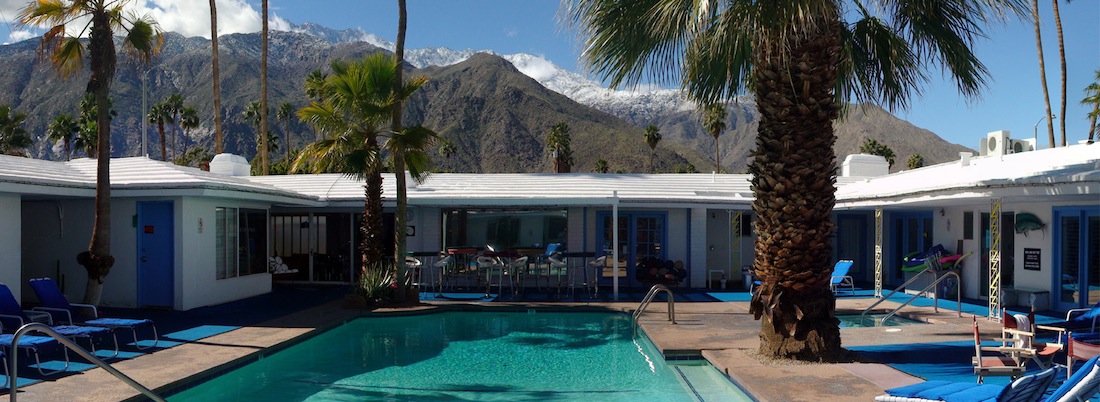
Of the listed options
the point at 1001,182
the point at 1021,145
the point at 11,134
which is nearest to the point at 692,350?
the point at 1001,182

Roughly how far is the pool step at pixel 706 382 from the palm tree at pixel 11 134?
41814 mm

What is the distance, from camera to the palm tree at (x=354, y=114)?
13.8 m

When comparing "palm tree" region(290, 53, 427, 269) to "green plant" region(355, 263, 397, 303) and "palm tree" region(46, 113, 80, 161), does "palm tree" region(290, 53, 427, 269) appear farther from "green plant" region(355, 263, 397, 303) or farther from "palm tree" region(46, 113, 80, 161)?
"palm tree" region(46, 113, 80, 161)

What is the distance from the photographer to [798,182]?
838 cm

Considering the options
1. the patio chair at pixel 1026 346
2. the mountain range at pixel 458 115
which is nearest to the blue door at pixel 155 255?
the patio chair at pixel 1026 346

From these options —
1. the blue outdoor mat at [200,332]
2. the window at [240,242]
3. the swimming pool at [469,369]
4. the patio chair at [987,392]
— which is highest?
the window at [240,242]

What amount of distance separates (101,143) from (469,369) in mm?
6831

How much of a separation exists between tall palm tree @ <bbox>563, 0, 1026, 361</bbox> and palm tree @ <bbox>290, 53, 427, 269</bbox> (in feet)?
19.8

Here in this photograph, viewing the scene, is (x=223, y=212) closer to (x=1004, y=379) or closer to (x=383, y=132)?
(x=383, y=132)

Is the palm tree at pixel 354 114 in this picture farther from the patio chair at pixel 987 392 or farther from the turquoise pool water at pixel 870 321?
the patio chair at pixel 987 392

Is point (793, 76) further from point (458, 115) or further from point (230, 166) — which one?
point (458, 115)

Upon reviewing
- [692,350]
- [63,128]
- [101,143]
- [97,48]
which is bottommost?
[692,350]

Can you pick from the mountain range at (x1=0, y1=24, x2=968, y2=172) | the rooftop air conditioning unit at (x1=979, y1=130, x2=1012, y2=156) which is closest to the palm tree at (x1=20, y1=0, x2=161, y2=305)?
the rooftop air conditioning unit at (x1=979, y1=130, x2=1012, y2=156)

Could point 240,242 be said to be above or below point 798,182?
below
